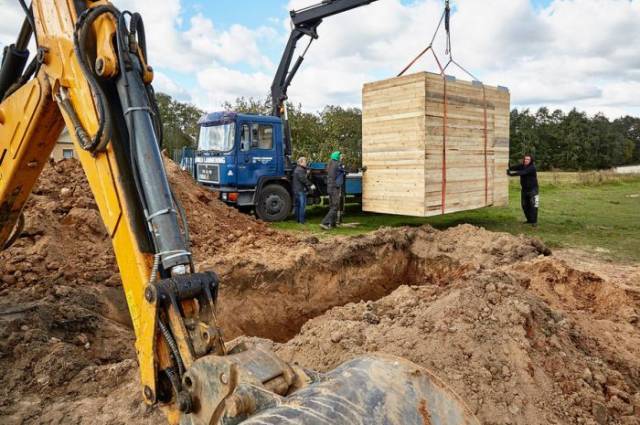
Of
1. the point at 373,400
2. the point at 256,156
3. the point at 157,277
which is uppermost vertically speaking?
the point at 256,156

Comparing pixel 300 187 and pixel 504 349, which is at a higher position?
pixel 300 187

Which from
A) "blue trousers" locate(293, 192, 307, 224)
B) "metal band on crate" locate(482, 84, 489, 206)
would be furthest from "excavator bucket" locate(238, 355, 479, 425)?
"blue trousers" locate(293, 192, 307, 224)

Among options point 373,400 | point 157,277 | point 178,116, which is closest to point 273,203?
point 157,277

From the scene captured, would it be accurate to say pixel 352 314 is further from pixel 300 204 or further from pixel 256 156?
pixel 256 156

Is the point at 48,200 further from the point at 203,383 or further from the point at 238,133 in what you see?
the point at 203,383

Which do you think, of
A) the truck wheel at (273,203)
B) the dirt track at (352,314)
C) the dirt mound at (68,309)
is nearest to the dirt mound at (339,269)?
→ the dirt track at (352,314)

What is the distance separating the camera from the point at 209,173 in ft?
42.1

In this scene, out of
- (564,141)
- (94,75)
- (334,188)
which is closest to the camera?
(94,75)

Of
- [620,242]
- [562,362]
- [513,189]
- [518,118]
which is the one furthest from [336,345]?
[518,118]

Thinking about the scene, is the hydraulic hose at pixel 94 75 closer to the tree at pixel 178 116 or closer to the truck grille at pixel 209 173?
the truck grille at pixel 209 173

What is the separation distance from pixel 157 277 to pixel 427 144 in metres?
7.80

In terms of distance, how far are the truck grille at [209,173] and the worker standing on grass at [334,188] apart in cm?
288

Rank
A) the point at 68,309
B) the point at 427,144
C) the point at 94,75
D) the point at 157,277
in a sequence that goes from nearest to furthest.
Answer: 1. the point at 157,277
2. the point at 94,75
3. the point at 68,309
4. the point at 427,144

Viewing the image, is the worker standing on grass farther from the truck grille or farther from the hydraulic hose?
the hydraulic hose
